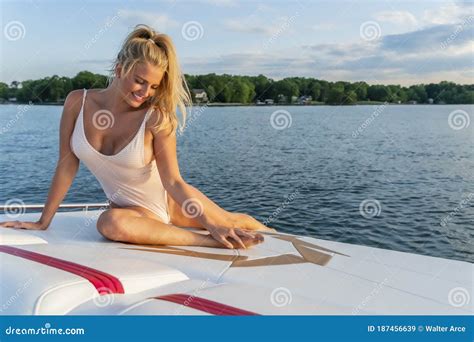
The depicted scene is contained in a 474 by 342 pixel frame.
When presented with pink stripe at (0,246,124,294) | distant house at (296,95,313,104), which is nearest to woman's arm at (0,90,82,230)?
pink stripe at (0,246,124,294)

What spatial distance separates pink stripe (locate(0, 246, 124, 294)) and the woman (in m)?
0.40

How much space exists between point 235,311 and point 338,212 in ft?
18.9

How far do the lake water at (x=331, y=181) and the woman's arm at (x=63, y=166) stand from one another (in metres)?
2.35

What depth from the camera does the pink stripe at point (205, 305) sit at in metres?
1.68

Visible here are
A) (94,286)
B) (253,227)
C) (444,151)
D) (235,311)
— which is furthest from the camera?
(444,151)

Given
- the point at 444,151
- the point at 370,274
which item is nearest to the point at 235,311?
the point at 370,274

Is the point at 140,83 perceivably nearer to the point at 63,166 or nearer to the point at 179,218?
the point at 63,166

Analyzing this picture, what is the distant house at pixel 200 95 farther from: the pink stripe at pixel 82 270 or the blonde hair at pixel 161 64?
the pink stripe at pixel 82 270

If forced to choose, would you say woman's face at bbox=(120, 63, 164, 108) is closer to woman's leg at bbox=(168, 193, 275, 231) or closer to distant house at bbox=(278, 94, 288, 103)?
woman's leg at bbox=(168, 193, 275, 231)

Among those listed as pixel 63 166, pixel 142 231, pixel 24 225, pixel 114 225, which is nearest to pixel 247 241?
pixel 142 231

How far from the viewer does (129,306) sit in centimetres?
173

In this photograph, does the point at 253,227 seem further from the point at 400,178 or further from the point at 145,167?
the point at 400,178

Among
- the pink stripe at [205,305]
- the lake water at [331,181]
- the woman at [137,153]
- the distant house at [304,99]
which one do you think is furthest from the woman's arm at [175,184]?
the distant house at [304,99]

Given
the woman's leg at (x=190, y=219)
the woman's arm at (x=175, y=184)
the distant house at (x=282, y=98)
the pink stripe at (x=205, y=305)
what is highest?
the distant house at (x=282, y=98)
